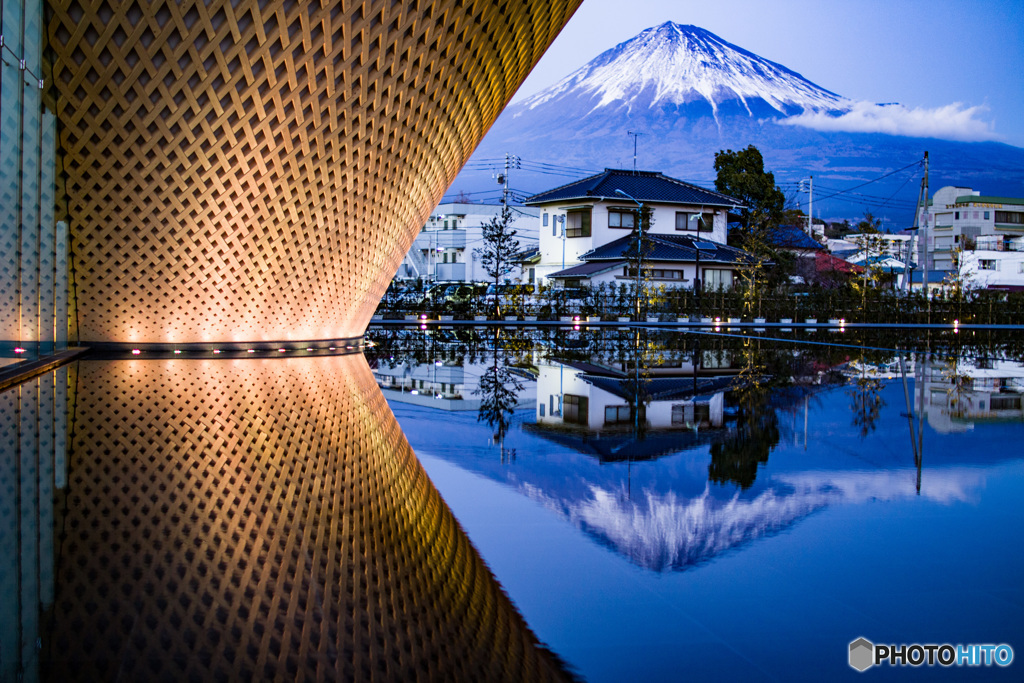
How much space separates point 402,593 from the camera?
286 cm

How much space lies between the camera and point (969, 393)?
31.0ft

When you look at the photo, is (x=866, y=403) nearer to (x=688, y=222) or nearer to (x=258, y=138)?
Answer: (x=258, y=138)

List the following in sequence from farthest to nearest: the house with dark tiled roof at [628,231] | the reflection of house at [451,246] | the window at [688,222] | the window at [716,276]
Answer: the reflection of house at [451,246] < the window at [688,222] < the window at [716,276] < the house with dark tiled roof at [628,231]

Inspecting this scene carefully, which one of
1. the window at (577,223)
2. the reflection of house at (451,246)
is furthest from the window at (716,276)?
the reflection of house at (451,246)

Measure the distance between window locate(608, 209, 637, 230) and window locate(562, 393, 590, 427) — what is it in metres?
28.9

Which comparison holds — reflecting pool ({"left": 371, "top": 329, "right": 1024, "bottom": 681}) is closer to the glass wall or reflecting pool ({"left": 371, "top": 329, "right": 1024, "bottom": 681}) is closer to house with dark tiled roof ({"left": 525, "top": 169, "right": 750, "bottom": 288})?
the glass wall

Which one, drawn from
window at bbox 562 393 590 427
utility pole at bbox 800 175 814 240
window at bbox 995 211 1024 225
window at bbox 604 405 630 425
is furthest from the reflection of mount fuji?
window at bbox 995 211 1024 225

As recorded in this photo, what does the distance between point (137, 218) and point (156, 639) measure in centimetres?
957

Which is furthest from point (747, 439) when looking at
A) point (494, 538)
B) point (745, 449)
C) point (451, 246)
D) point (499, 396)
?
point (451, 246)

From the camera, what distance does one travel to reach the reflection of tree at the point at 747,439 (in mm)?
4949

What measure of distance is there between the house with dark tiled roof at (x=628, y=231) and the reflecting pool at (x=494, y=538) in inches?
1073

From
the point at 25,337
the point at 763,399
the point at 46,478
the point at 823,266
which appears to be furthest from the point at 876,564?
the point at 823,266

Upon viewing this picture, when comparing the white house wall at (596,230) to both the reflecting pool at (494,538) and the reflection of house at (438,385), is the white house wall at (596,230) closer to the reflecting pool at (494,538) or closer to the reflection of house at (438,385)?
the reflection of house at (438,385)

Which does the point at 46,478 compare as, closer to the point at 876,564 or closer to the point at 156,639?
the point at 156,639
